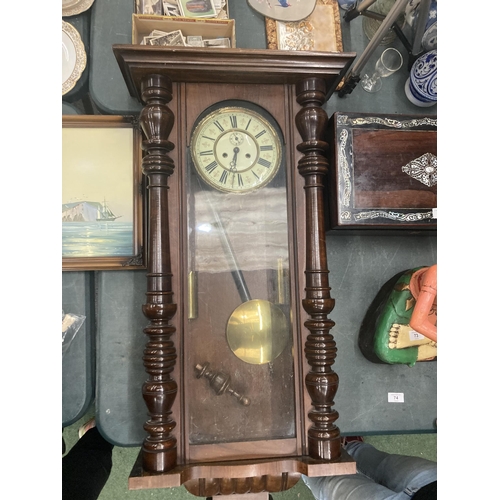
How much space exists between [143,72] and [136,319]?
0.65m

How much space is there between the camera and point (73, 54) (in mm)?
1196

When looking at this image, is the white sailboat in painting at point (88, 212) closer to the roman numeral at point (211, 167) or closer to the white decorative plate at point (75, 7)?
the roman numeral at point (211, 167)

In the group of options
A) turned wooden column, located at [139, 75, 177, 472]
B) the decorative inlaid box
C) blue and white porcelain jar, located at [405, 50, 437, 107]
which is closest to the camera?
turned wooden column, located at [139, 75, 177, 472]

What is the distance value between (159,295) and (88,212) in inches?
16.2

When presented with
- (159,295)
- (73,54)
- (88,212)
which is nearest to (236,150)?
(159,295)

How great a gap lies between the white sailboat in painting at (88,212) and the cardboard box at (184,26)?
1.53 feet

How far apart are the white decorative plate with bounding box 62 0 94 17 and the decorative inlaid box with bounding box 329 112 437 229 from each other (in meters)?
0.81

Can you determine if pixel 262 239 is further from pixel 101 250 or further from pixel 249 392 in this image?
pixel 101 250

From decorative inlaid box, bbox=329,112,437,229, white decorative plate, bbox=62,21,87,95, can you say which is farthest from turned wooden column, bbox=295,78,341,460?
white decorative plate, bbox=62,21,87,95

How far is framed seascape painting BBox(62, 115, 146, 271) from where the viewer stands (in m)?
1.14

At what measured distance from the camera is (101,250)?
1.14 m

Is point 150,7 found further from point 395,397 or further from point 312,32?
point 395,397

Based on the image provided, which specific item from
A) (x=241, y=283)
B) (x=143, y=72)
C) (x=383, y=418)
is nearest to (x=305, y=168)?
(x=241, y=283)

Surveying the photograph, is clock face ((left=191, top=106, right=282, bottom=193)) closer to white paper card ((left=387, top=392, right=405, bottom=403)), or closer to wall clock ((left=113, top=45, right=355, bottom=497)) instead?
wall clock ((left=113, top=45, right=355, bottom=497))
